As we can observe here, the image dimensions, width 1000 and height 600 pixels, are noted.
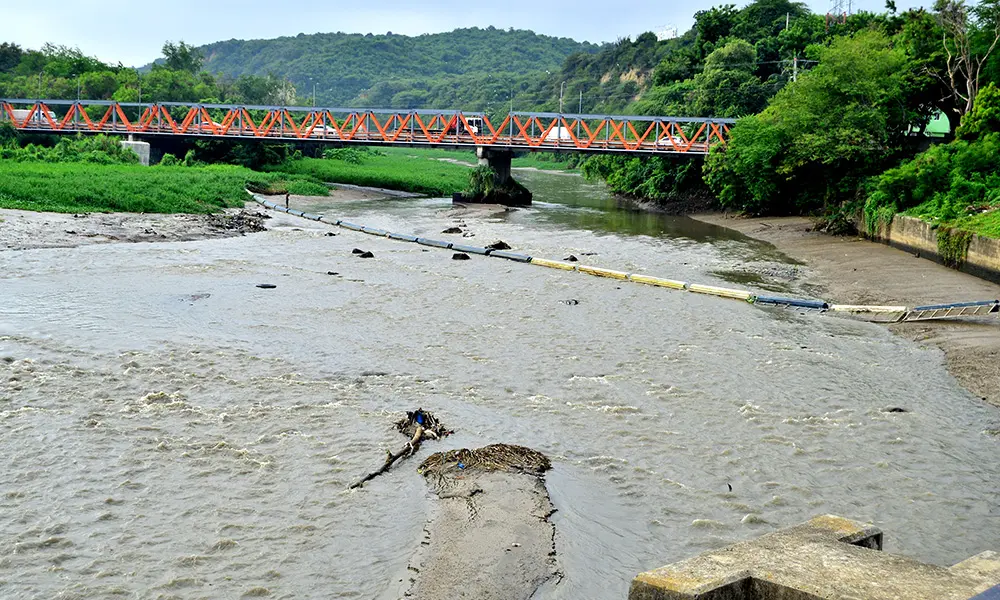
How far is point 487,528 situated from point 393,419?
173 inches

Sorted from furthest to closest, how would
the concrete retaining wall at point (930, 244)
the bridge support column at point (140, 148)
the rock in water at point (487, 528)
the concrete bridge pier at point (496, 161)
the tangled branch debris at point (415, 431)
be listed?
1. the bridge support column at point (140, 148)
2. the concrete bridge pier at point (496, 161)
3. the concrete retaining wall at point (930, 244)
4. the tangled branch debris at point (415, 431)
5. the rock in water at point (487, 528)

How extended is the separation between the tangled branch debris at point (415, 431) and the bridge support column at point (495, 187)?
49.5 m

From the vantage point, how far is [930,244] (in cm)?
3425

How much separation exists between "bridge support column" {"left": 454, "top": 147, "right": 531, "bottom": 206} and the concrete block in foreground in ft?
186

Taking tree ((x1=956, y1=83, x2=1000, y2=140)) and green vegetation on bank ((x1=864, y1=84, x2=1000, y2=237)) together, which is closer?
green vegetation on bank ((x1=864, y1=84, x2=1000, y2=237))

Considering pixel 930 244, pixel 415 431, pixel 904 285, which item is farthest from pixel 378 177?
pixel 415 431

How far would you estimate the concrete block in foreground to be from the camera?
5.86m

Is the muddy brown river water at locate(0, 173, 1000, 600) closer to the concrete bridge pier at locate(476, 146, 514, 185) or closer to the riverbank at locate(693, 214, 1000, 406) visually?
the riverbank at locate(693, 214, 1000, 406)

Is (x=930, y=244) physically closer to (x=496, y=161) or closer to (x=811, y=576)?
(x=811, y=576)

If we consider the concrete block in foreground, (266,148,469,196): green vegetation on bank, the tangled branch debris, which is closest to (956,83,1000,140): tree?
the tangled branch debris

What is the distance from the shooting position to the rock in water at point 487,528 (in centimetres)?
888

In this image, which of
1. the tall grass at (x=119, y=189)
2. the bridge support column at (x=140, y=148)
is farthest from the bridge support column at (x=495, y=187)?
the bridge support column at (x=140, y=148)

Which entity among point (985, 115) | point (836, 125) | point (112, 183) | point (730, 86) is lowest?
point (112, 183)

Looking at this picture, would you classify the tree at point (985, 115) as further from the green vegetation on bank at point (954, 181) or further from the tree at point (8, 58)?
the tree at point (8, 58)
